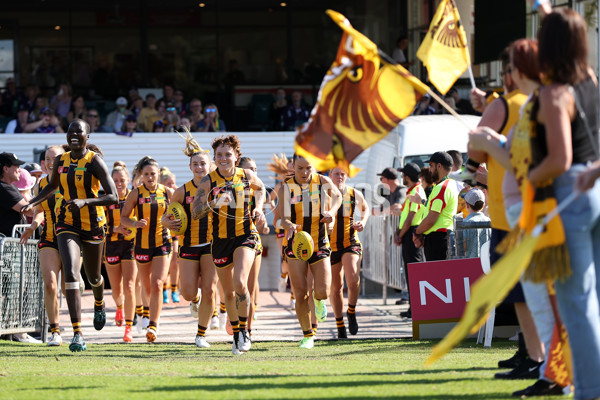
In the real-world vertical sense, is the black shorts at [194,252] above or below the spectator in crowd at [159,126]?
below

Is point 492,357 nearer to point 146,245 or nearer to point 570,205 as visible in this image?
point 570,205

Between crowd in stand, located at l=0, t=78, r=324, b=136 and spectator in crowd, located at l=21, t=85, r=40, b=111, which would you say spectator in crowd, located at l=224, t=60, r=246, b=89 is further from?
spectator in crowd, located at l=21, t=85, r=40, b=111

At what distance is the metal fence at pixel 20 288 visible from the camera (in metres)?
11.1

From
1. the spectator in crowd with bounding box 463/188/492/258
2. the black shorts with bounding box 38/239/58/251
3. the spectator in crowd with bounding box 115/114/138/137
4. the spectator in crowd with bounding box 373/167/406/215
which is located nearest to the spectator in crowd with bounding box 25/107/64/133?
the spectator in crowd with bounding box 115/114/138/137

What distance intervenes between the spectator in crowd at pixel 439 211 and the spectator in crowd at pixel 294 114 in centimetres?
1112

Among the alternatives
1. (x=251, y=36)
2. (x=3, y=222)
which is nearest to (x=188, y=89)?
(x=251, y=36)

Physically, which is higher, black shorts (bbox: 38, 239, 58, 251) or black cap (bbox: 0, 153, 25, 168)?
black cap (bbox: 0, 153, 25, 168)

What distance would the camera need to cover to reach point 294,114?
23.5 meters

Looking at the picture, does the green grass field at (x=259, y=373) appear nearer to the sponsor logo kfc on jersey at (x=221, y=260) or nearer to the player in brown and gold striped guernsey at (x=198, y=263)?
the player in brown and gold striped guernsey at (x=198, y=263)

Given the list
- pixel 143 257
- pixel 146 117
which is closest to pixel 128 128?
pixel 146 117

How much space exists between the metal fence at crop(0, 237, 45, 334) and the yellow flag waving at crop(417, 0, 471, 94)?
5.39m

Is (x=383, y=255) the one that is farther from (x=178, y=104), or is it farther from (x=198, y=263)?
(x=178, y=104)

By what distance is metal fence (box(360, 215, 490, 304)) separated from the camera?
51.4 feet

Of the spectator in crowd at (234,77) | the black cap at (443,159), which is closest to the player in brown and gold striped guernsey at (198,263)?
the black cap at (443,159)
